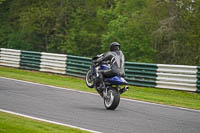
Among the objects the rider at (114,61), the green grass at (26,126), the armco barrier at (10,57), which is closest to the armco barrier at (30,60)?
the armco barrier at (10,57)

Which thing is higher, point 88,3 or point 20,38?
point 88,3

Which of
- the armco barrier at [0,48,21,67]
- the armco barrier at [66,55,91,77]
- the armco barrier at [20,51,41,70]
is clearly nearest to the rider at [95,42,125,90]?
the armco barrier at [66,55,91,77]

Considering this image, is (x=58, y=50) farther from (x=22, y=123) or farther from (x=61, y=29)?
(x=22, y=123)

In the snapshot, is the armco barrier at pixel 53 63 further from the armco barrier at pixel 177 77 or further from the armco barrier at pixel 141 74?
the armco barrier at pixel 177 77

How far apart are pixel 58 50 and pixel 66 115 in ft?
122

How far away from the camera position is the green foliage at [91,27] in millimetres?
37844

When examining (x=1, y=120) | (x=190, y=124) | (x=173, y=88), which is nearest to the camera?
(x=1, y=120)

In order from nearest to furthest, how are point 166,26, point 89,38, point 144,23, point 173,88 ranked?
point 173,88, point 166,26, point 144,23, point 89,38

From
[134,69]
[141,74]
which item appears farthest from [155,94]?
[134,69]

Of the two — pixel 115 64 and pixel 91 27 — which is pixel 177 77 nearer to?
pixel 115 64

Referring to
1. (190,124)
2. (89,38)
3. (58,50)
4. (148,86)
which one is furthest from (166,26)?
(190,124)

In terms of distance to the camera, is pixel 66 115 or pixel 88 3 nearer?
pixel 66 115

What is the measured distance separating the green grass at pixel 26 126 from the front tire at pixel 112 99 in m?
2.92

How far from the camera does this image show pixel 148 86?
1773 centimetres
